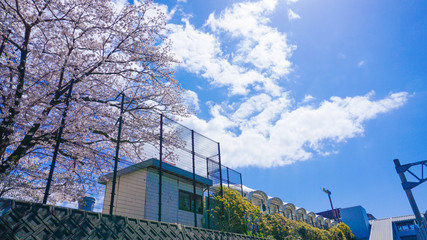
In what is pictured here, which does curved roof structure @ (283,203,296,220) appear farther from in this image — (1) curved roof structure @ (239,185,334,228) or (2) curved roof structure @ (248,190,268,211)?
(2) curved roof structure @ (248,190,268,211)

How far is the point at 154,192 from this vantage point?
1039cm

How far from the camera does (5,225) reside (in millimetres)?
3066

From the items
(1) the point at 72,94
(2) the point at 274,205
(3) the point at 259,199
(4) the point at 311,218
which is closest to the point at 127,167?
(1) the point at 72,94

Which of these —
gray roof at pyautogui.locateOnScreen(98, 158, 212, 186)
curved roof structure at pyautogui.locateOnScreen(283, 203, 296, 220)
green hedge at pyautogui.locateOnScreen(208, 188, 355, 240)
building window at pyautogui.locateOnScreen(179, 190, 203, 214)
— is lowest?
green hedge at pyautogui.locateOnScreen(208, 188, 355, 240)

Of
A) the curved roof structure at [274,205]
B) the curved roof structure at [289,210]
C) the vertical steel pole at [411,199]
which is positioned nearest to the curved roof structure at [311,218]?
the curved roof structure at [289,210]

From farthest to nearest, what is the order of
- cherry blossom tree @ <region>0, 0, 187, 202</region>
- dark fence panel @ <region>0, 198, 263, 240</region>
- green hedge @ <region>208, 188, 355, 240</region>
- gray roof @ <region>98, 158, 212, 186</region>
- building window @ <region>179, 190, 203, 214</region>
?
building window @ <region>179, 190, 203, 214</region> < green hedge @ <region>208, 188, 355, 240</region> < gray roof @ <region>98, 158, 212, 186</region> < cherry blossom tree @ <region>0, 0, 187, 202</region> < dark fence panel @ <region>0, 198, 263, 240</region>

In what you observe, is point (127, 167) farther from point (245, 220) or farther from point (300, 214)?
point (300, 214)

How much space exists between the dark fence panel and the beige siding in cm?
500

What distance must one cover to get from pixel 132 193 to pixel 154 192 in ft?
3.60

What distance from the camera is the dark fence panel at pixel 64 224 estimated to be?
10.3 feet

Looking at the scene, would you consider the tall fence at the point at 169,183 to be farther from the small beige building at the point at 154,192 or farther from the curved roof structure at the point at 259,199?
the curved roof structure at the point at 259,199

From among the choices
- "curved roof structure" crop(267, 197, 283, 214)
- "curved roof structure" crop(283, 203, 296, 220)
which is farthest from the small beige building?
"curved roof structure" crop(283, 203, 296, 220)

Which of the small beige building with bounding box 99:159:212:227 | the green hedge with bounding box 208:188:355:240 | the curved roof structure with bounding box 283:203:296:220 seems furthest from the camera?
the curved roof structure with bounding box 283:203:296:220

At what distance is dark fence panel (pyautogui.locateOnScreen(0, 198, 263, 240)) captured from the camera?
124 inches
